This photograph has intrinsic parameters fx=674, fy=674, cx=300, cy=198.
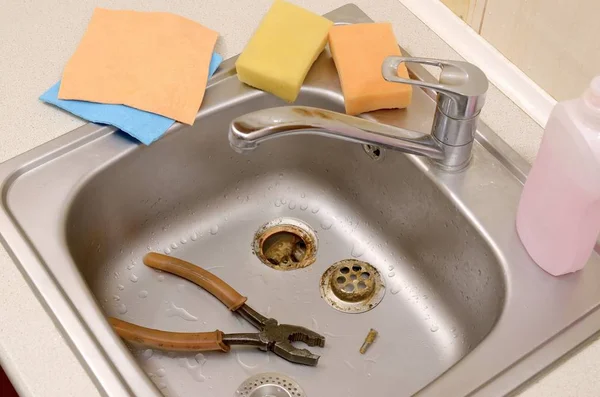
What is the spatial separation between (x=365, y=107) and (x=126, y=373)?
0.41m

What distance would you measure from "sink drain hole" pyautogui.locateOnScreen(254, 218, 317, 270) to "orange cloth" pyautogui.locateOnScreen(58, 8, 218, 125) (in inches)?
7.9

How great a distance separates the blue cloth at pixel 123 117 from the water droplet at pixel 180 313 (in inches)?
8.2

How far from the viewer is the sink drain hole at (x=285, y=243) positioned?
91 centimetres

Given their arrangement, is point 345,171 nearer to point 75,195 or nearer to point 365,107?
point 365,107

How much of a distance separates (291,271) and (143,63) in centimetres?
33

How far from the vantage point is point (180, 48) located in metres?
0.88

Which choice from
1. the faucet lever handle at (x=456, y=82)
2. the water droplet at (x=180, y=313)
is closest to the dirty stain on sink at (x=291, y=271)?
the water droplet at (x=180, y=313)

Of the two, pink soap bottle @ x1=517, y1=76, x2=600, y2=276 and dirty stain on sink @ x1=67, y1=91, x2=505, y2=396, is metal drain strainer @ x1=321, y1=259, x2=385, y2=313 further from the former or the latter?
pink soap bottle @ x1=517, y1=76, x2=600, y2=276

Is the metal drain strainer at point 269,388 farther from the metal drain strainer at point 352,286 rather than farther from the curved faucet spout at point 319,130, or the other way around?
the curved faucet spout at point 319,130

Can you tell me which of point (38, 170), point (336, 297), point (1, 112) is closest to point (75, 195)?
point (38, 170)

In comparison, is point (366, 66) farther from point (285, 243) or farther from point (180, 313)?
point (180, 313)

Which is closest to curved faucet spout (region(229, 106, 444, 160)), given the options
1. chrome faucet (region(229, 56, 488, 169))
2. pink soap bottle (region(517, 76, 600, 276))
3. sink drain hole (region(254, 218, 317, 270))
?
chrome faucet (region(229, 56, 488, 169))

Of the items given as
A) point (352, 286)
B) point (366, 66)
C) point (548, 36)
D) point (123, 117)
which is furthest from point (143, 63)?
point (548, 36)

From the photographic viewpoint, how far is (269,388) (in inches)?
30.2
